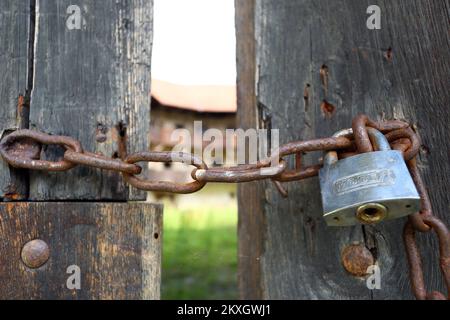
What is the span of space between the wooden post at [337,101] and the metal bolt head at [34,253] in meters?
0.42

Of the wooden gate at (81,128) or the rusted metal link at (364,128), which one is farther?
the wooden gate at (81,128)

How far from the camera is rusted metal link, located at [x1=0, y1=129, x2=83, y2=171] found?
0.95 m

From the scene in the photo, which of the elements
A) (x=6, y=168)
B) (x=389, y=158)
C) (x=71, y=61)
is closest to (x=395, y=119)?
(x=389, y=158)

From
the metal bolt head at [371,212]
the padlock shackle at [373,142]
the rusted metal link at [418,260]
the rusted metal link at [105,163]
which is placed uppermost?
the padlock shackle at [373,142]

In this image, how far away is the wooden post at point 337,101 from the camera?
3.38 ft

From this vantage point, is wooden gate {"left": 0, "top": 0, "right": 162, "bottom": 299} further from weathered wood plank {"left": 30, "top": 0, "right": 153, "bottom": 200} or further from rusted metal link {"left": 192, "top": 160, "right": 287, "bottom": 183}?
rusted metal link {"left": 192, "top": 160, "right": 287, "bottom": 183}

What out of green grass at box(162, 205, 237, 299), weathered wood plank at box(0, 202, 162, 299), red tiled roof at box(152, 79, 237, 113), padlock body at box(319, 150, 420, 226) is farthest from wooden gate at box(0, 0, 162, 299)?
red tiled roof at box(152, 79, 237, 113)

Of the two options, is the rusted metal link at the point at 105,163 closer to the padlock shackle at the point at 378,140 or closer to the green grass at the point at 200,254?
the padlock shackle at the point at 378,140

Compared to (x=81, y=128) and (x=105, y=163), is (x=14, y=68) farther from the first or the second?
(x=105, y=163)

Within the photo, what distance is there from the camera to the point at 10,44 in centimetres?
103

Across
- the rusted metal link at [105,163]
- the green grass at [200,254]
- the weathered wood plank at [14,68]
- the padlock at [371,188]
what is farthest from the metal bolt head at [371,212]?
the green grass at [200,254]

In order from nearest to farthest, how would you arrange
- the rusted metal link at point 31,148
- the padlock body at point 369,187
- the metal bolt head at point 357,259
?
1. the padlock body at point 369,187
2. the rusted metal link at point 31,148
3. the metal bolt head at point 357,259

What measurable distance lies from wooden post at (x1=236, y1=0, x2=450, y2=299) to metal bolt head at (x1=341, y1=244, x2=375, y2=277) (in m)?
0.01

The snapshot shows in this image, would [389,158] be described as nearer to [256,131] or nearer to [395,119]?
[395,119]
